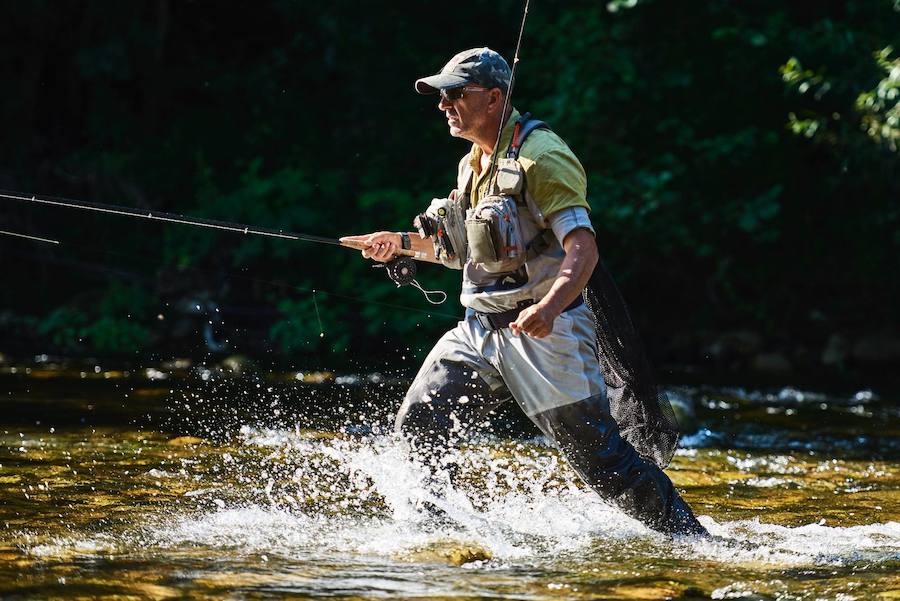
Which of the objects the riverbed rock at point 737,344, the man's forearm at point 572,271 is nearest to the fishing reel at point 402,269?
the man's forearm at point 572,271

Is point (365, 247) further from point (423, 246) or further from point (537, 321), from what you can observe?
point (537, 321)

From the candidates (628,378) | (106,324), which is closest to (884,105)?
(628,378)

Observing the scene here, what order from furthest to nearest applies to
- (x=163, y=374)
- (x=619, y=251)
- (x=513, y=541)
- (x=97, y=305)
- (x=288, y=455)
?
1. (x=97, y=305)
2. (x=619, y=251)
3. (x=163, y=374)
4. (x=288, y=455)
5. (x=513, y=541)

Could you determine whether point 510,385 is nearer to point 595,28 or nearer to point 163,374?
point 163,374

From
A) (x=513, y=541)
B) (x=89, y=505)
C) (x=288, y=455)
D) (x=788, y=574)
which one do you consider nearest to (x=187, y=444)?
(x=288, y=455)

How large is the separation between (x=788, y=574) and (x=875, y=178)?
321 inches

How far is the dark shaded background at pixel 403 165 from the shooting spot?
11.5 meters

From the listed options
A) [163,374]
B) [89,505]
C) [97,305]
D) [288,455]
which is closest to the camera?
[89,505]

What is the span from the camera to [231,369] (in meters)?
9.75

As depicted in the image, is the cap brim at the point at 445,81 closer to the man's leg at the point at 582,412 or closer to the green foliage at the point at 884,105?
the man's leg at the point at 582,412

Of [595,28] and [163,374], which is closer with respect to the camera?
[163,374]

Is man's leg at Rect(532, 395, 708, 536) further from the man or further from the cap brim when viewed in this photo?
the cap brim

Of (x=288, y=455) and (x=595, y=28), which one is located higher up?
(x=595, y=28)

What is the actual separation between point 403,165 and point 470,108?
9.25 meters
